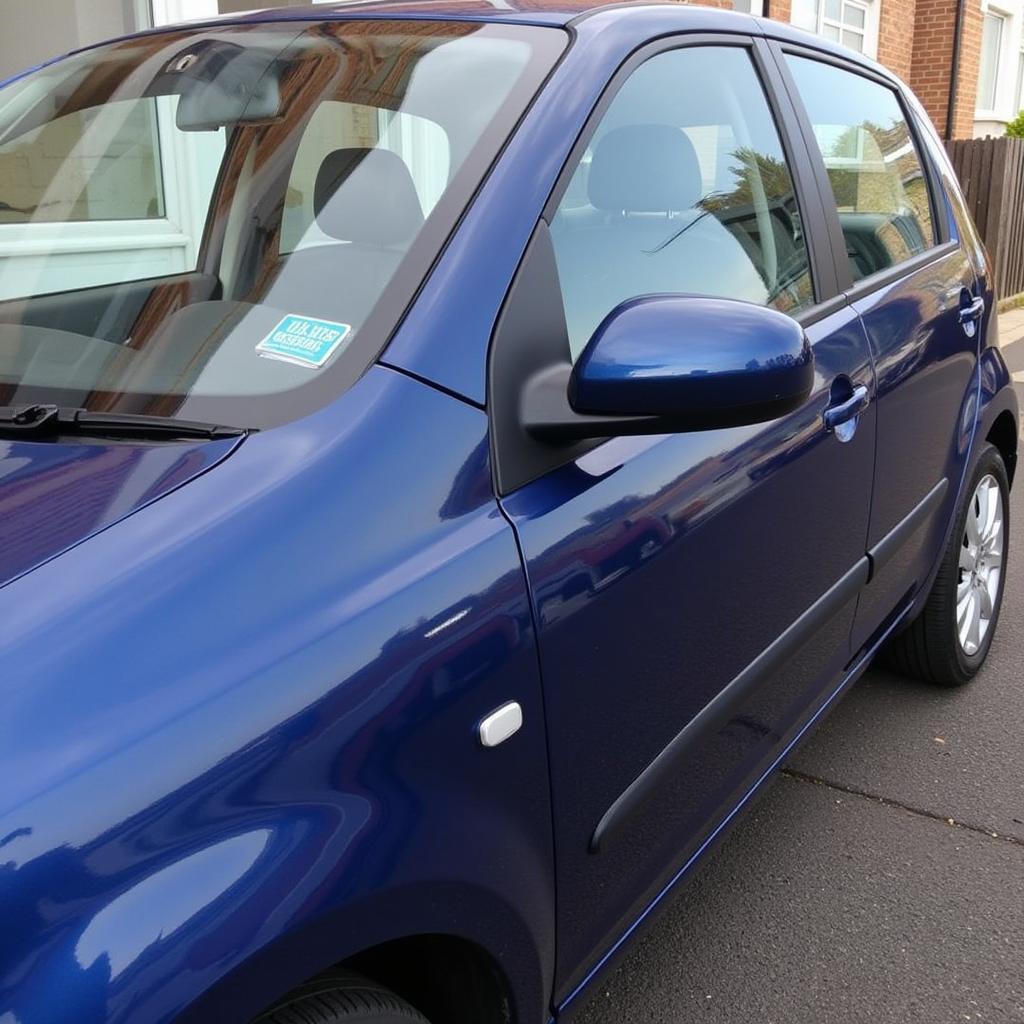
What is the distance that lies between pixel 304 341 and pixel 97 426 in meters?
0.27

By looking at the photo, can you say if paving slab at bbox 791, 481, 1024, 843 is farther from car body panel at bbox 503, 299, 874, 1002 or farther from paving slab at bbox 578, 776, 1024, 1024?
car body panel at bbox 503, 299, 874, 1002

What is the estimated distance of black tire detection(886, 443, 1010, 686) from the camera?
10.3ft

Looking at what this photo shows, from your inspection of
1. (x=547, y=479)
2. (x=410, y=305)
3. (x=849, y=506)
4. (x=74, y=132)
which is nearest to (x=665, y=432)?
(x=547, y=479)

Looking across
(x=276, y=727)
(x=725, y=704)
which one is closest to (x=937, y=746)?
(x=725, y=704)

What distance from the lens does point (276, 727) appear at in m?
1.04

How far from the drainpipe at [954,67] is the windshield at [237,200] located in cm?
1289

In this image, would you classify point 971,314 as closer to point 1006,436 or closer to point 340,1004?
point 1006,436

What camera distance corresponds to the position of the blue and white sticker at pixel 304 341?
4.44ft

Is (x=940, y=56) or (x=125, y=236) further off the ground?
(x=125, y=236)

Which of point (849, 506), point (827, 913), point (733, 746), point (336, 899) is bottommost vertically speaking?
point (827, 913)

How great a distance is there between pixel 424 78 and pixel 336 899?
3.81 ft

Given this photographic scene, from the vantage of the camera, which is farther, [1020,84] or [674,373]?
[1020,84]

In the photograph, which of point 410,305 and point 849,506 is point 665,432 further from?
point 849,506

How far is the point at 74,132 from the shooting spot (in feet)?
6.73
